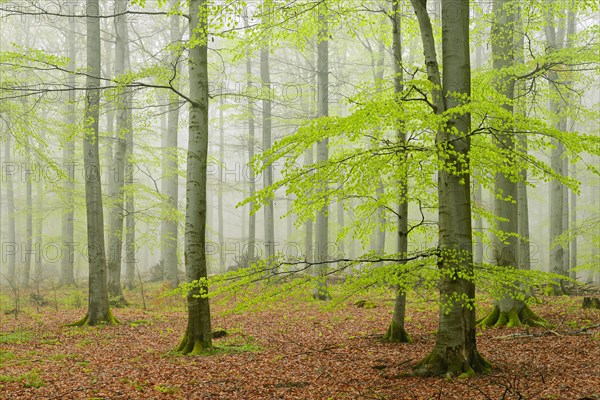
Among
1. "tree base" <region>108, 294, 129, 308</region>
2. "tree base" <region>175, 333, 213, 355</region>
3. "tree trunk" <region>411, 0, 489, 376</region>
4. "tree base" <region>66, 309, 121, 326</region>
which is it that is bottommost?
"tree base" <region>108, 294, 129, 308</region>

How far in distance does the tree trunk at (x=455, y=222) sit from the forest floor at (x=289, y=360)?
0.28m

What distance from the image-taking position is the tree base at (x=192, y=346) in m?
7.68

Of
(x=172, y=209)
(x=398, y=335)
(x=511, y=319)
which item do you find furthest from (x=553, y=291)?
(x=172, y=209)

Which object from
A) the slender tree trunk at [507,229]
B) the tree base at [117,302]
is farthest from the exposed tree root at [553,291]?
the tree base at [117,302]

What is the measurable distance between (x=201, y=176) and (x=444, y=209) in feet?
13.1

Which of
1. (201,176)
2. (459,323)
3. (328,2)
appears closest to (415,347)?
(459,323)

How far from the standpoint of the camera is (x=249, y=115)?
67.9 ft

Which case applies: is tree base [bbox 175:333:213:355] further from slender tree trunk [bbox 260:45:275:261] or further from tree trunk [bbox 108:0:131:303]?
slender tree trunk [bbox 260:45:275:261]

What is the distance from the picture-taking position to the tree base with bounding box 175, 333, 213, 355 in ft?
25.2

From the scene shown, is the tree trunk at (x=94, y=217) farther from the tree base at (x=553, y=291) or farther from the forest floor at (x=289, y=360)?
the tree base at (x=553, y=291)

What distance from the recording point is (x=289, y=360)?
7.35 meters

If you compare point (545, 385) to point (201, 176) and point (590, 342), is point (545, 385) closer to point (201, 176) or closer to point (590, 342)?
point (590, 342)

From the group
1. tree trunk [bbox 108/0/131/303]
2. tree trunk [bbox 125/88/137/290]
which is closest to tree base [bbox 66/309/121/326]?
tree trunk [bbox 108/0/131/303]

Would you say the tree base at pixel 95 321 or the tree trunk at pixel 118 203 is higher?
the tree trunk at pixel 118 203
